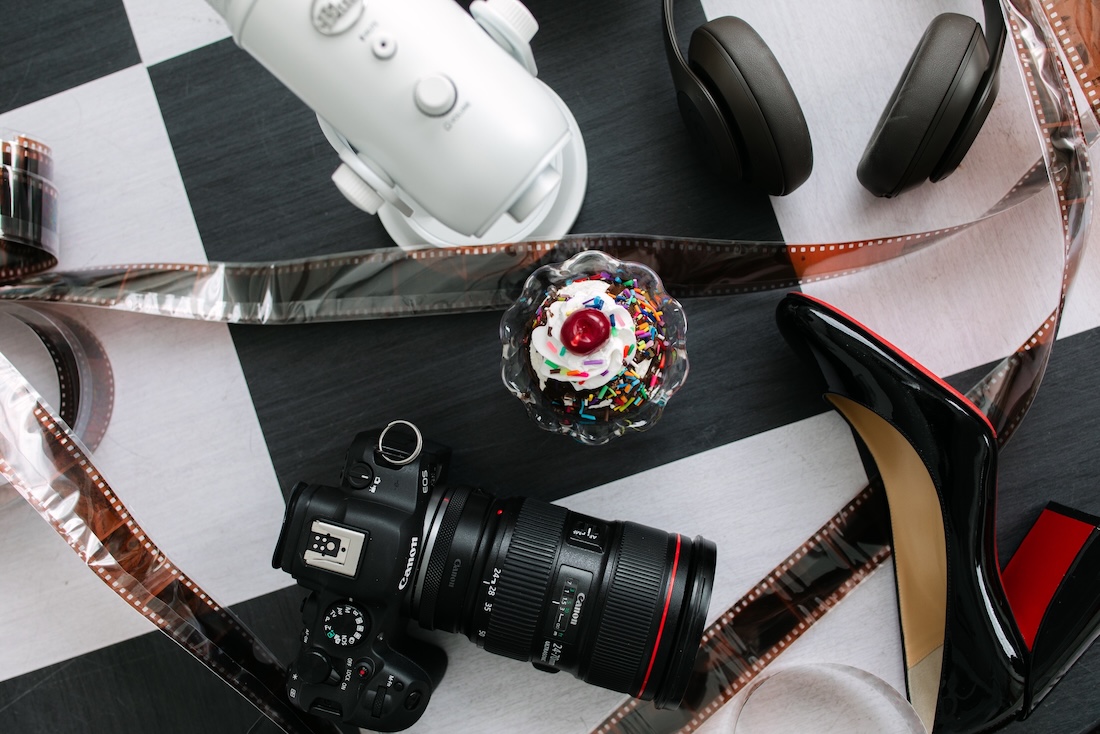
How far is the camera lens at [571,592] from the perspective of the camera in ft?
2.16

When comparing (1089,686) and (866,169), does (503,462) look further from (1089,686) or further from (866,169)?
(1089,686)

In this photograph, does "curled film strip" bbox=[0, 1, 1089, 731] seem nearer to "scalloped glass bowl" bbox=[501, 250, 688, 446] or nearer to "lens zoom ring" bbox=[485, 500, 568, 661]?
"scalloped glass bowl" bbox=[501, 250, 688, 446]

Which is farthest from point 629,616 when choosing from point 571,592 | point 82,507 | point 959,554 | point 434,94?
point 82,507

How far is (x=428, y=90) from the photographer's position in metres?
0.48

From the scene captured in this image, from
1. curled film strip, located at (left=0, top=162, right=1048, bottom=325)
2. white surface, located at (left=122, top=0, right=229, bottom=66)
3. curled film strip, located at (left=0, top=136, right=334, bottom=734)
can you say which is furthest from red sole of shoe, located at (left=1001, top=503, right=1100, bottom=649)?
white surface, located at (left=122, top=0, right=229, bottom=66)

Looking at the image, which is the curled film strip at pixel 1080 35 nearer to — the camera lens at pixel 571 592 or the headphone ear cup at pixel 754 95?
the headphone ear cup at pixel 754 95

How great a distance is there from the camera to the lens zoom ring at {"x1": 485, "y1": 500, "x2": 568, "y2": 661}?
658mm

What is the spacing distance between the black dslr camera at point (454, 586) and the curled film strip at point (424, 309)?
0.15 meters

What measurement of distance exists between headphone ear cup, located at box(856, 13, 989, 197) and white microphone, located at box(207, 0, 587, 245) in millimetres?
356

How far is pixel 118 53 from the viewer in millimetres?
833

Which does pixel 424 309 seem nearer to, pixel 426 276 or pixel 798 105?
pixel 426 276

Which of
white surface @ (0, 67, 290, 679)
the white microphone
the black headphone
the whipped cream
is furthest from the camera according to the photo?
white surface @ (0, 67, 290, 679)

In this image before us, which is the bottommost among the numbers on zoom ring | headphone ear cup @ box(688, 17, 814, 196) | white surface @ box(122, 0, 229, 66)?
the numbers on zoom ring

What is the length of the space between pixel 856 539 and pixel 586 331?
15.8 inches
